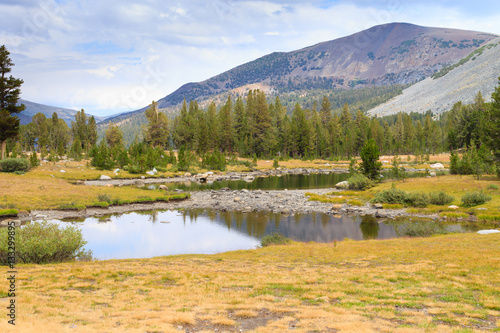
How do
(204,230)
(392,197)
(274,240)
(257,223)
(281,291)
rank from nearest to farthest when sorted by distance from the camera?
(281,291), (274,240), (204,230), (257,223), (392,197)

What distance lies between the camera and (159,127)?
351ft

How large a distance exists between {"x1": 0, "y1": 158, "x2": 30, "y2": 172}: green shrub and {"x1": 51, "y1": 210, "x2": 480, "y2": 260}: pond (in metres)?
27.5

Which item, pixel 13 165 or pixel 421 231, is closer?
pixel 421 231

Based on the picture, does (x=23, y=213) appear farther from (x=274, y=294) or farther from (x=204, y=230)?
(x=274, y=294)

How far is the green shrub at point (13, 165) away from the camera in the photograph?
4975cm

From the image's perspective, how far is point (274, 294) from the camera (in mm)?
12078

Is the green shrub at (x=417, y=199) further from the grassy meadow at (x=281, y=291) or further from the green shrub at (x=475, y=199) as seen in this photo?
the grassy meadow at (x=281, y=291)

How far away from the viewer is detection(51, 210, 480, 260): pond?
25.2 m

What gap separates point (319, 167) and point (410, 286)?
291ft

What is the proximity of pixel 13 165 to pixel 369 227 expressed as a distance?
5373cm

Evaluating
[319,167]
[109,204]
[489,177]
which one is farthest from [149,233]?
[319,167]

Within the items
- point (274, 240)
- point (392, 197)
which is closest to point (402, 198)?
point (392, 197)

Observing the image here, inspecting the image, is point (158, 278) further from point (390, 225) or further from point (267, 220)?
point (390, 225)

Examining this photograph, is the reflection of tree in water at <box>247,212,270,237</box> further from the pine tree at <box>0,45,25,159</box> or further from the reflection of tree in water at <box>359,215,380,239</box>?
the pine tree at <box>0,45,25,159</box>
